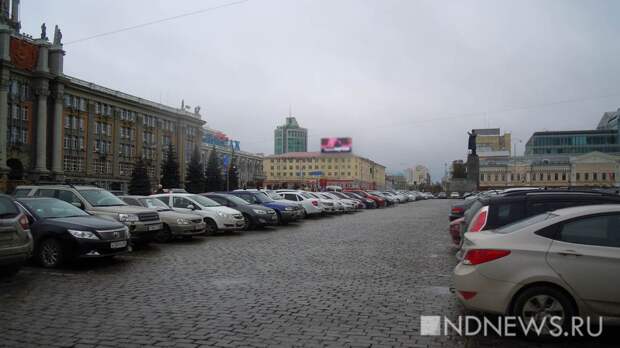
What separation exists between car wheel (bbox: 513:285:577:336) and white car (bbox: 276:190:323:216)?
21778 mm

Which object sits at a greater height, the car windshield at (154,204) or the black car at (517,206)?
the black car at (517,206)

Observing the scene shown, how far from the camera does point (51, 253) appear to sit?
32.2ft

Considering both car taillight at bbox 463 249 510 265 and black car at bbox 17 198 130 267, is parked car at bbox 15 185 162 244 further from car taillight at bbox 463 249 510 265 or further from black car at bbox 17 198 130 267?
car taillight at bbox 463 249 510 265

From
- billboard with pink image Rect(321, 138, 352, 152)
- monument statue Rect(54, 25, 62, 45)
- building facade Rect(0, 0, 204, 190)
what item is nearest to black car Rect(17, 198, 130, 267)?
building facade Rect(0, 0, 204, 190)

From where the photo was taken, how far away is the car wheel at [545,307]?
507 centimetres

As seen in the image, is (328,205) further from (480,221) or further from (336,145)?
(336,145)

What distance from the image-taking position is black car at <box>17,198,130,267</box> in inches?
380

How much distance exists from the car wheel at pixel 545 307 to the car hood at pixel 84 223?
8.25m

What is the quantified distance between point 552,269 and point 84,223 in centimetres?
887

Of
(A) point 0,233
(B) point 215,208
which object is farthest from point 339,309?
(B) point 215,208

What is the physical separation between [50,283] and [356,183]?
136 meters

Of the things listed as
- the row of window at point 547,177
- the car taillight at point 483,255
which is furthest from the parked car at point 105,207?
the row of window at point 547,177

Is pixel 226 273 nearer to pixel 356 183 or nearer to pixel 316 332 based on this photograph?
pixel 316 332

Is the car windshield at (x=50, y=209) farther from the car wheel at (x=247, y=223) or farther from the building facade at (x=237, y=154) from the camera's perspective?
the building facade at (x=237, y=154)
